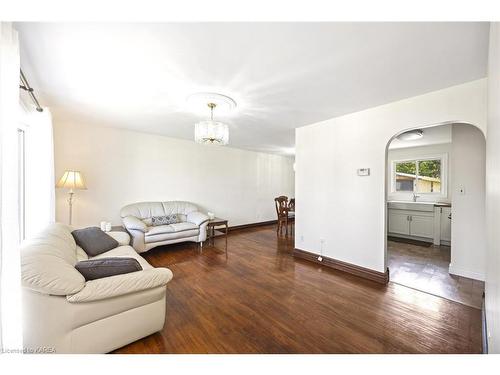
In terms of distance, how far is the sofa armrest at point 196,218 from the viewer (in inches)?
165

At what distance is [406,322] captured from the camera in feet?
6.06

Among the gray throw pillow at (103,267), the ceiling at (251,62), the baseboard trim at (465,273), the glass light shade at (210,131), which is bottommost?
the baseboard trim at (465,273)

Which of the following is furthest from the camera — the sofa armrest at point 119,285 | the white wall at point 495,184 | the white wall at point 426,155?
the white wall at point 426,155

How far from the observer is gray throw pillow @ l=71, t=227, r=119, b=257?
2.39 m

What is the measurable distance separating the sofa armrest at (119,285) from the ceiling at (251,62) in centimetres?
183

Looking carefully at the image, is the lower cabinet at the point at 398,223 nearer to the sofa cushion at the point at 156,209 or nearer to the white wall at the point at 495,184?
the white wall at the point at 495,184

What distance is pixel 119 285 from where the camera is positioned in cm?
143

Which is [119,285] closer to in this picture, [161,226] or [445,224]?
[161,226]

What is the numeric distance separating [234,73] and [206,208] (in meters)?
3.99

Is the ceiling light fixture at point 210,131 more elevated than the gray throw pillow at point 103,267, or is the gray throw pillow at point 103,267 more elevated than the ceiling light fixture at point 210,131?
the ceiling light fixture at point 210,131

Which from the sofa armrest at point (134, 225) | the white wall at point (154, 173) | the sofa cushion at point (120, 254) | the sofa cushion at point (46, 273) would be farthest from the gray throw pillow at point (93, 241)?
the white wall at point (154, 173)

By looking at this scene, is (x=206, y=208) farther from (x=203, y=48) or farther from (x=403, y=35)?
(x=403, y=35)

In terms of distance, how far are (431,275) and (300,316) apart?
2.32 m

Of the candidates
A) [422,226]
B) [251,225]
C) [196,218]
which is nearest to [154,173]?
[196,218]
